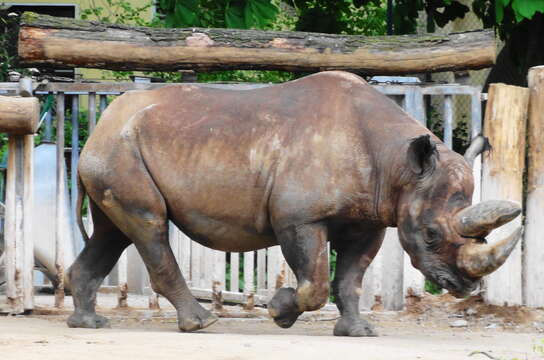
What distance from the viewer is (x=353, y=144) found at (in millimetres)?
7758

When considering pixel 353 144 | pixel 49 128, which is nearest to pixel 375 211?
pixel 353 144

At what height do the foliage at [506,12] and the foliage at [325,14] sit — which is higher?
the foliage at [325,14]

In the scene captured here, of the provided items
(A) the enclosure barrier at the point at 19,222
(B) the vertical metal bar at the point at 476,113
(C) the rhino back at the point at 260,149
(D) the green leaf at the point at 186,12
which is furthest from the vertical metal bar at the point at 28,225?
(B) the vertical metal bar at the point at 476,113

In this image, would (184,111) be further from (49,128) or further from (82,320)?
(49,128)

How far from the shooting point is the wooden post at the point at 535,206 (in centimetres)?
922

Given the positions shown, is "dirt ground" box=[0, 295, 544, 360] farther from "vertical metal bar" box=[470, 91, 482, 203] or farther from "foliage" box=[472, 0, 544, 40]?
"foliage" box=[472, 0, 544, 40]

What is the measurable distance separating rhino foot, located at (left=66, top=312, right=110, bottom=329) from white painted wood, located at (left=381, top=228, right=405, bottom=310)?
7.23 ft

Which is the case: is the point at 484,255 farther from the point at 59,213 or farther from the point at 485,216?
the point at 59,213

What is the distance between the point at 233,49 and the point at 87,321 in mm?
2366

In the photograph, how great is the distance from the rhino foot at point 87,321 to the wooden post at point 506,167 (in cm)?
284

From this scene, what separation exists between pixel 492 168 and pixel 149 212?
266 cm

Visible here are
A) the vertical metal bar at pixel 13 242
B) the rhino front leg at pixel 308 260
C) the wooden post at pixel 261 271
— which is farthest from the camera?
the wooden post at pixel 261 271

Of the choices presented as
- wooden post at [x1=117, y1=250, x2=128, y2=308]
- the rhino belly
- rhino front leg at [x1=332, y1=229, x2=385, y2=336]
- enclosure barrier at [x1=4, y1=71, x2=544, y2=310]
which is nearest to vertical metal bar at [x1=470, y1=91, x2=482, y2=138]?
enclosure barrier at [x1=4, y1=71, x2=544, y2=310]

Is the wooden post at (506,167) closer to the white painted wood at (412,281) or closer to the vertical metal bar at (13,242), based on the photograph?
the white painted wood at (412,281)
